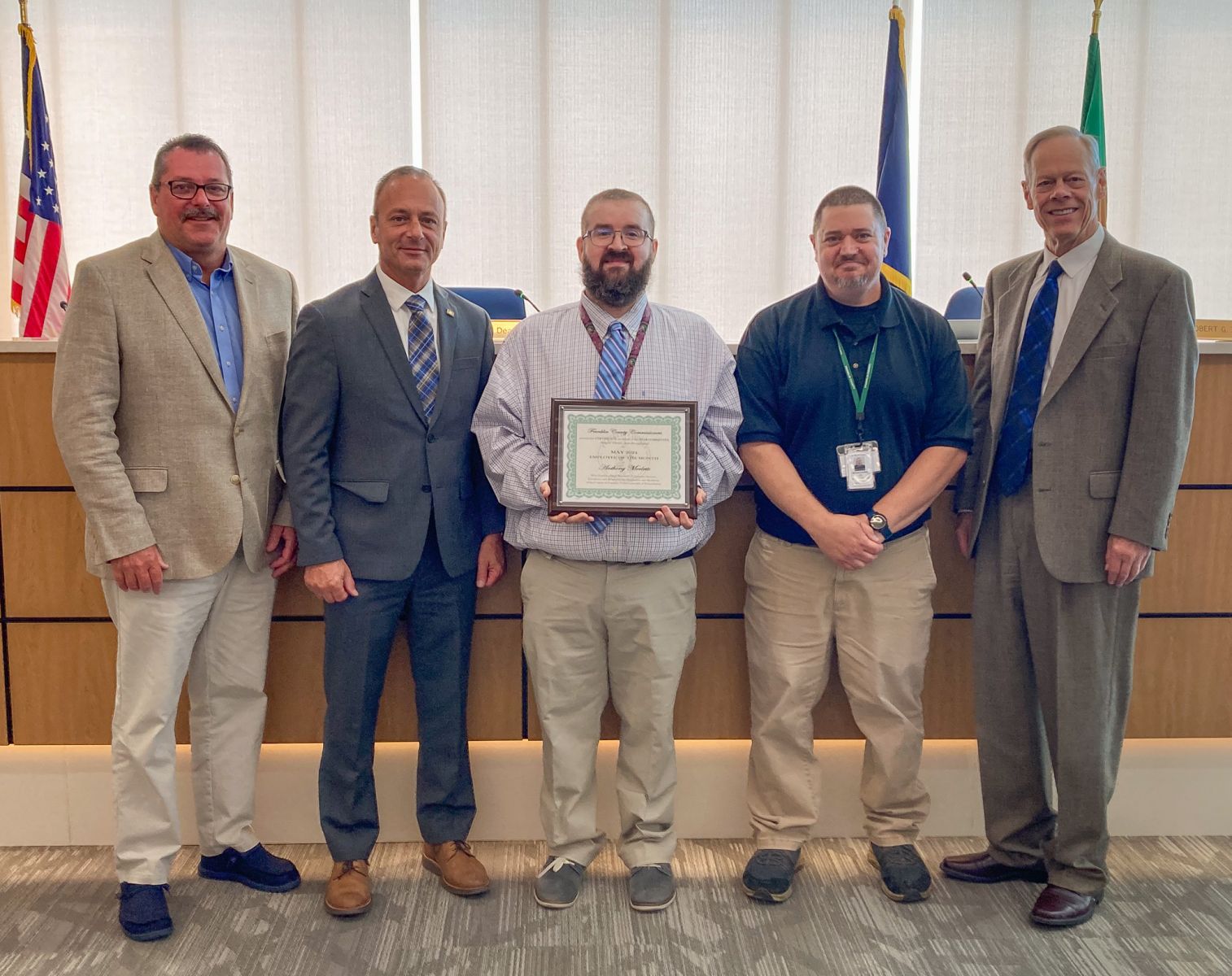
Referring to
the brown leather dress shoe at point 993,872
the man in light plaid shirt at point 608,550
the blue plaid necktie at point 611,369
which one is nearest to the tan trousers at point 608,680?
the man in light plaid shirt at point 608,550

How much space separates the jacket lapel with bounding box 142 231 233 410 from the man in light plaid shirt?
0.63 meters

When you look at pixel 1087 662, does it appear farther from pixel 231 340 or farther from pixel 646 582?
pixel 231 340

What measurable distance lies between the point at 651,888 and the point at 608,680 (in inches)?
20.5

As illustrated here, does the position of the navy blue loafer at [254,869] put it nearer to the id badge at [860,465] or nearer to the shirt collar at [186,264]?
the shirt collar at [186,264]

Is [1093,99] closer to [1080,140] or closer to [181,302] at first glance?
[1080,140]

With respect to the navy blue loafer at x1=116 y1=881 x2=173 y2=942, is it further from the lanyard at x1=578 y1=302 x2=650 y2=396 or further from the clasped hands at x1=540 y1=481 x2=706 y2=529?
the lanyard at x1=578 y1=302 x2=650 y2=396

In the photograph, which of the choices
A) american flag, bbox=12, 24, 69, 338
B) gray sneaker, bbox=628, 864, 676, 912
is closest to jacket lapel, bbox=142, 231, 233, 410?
gray sneaker, bbox=628, 864, 676, 912

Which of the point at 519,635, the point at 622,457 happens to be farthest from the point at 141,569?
the point at 622,457

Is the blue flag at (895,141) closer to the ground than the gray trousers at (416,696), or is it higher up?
higher up

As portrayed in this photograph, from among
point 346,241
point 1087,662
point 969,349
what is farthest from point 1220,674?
point 346,241

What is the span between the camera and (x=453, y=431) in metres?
2.19

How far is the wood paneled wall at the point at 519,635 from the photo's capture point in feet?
8.02

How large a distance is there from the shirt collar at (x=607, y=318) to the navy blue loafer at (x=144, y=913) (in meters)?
1.74

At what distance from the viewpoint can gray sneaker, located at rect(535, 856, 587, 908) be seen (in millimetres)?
2199
